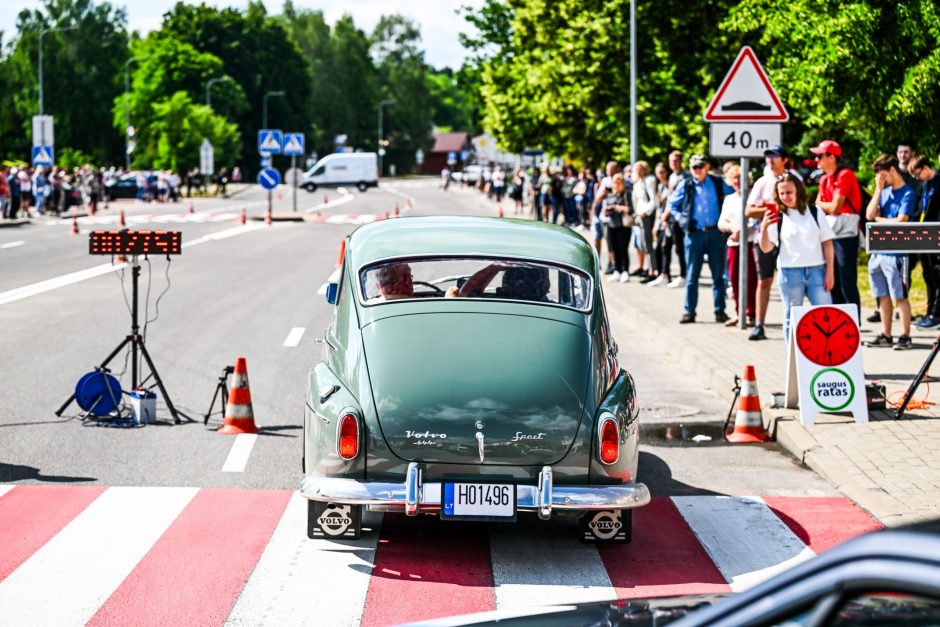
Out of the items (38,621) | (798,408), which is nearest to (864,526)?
(798,408)

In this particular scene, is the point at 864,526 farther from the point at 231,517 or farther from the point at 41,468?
the point at 41,468

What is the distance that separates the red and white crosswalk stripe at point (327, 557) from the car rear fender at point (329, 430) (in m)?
0.47

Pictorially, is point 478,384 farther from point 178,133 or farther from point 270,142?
point 178,133

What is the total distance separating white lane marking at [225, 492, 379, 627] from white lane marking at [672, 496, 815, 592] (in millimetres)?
1839

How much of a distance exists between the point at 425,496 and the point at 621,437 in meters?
1.11

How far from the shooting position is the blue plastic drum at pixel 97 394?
1077 cm

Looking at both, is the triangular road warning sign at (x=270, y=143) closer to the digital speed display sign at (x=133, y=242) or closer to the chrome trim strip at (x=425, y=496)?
the digital speed display sign at (x=133, y=242)

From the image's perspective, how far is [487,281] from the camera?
848 centimetres

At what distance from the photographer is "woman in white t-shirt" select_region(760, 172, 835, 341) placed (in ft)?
41.6

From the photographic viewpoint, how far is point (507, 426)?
7.15 meters

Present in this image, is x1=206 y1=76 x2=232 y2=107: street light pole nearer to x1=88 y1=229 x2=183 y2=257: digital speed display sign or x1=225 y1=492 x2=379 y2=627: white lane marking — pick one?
x1=88 y1=229 x2=183 y2=257: digital speed display sign

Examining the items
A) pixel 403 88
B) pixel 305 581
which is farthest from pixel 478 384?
pixel 403 88

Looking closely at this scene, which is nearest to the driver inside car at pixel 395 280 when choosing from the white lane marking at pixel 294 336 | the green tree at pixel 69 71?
the white lane marking at pixel 294 336

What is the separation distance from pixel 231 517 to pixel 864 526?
11.9 feet
